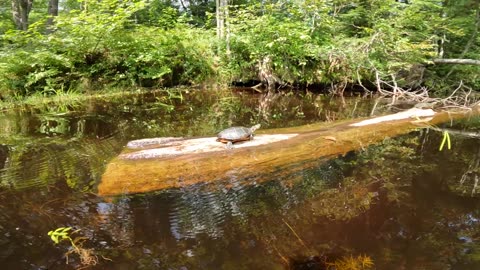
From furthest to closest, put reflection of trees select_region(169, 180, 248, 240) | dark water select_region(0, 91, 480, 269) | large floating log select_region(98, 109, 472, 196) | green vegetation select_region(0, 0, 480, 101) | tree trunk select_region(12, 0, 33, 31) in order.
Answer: tree trunk select_region(12, 0, 33, 31), green vegetation select_region(0, 0, 480, 101), large floating log select_region(98, 109, 472, 196), reflection of trees select_region(169, 180, 248, 240), dark water select_region(0, 91, 480, 269)

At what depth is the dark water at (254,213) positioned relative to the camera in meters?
2.90

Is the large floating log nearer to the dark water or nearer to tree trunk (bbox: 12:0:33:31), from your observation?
the dark water

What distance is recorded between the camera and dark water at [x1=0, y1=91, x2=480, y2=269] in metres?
2.90

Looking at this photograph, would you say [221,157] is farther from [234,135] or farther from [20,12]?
[20,12]

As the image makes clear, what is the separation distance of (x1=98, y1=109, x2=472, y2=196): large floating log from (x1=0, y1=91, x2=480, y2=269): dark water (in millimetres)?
190

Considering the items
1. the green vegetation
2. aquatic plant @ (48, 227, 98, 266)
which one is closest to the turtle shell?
aquatic plant @ (48, 227, 98, 266)

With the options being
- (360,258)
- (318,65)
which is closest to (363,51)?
(318,65)

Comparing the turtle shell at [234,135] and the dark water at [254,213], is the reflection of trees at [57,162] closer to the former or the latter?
the dark water at [254,213]

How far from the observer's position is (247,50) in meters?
12.8

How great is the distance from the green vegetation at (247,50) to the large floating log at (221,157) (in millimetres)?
6325

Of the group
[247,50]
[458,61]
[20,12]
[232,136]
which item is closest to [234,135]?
[232,136]

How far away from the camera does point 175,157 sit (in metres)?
4.79

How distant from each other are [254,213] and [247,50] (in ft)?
32.9

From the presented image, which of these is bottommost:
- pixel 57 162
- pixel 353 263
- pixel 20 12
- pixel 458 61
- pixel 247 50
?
pixel 353 263
